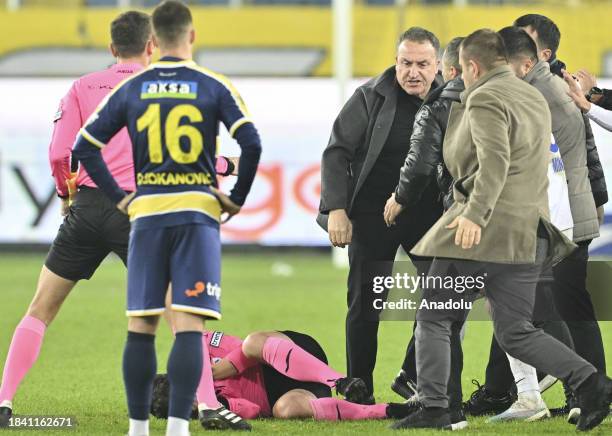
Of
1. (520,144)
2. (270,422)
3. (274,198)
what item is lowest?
(274,198)

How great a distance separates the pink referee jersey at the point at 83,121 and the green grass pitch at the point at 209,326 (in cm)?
123

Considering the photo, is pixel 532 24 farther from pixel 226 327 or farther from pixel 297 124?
pixel 297 124

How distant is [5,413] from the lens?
6.50 meters

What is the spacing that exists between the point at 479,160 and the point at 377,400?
2.26 metres

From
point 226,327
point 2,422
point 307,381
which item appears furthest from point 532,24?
point 226,327

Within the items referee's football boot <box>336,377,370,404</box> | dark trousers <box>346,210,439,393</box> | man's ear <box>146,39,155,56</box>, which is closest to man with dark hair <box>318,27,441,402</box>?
dark trousers <box>346,210,439,393</box>

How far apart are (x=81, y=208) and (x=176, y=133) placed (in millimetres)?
1141

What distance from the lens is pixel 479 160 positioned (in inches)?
234

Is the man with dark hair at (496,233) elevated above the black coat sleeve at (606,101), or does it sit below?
below

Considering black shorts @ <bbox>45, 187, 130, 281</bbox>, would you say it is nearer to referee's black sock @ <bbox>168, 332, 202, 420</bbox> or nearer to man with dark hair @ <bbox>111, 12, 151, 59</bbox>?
man with dark hair @ <bbox>111, 12, 151, 59</bbox>

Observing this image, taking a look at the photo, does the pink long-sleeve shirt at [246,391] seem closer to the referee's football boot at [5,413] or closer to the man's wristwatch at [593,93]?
the referee's football boot at [5,413]

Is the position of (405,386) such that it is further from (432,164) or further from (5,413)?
(5,413)

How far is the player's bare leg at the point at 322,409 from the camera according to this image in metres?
6.80

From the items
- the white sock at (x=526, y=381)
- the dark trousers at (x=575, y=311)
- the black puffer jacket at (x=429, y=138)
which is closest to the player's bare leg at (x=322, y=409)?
the white sock at (x=526, y=381)
